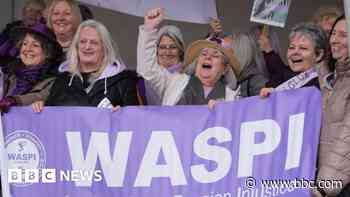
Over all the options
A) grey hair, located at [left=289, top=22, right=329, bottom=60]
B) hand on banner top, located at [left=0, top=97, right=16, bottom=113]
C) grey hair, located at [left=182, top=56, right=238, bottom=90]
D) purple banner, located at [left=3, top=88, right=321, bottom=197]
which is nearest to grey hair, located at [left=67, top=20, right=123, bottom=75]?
purple banner, located at [left=3, top=88, right=321, bottom=197]

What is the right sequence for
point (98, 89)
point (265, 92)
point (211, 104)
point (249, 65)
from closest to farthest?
point (265, 92) < point (211, 104) < point (98, 89) < point (249, 65)

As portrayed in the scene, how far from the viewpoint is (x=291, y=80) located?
4762 millimetres

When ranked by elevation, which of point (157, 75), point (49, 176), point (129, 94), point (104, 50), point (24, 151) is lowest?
point (49, 176)

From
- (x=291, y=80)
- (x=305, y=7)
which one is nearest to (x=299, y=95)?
(x=291, y=80)

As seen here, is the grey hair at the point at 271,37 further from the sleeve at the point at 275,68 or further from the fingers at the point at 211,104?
the fingers at the point at 211,104

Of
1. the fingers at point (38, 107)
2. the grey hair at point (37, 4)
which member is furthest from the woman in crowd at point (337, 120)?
the grey hair at point (37, 4)

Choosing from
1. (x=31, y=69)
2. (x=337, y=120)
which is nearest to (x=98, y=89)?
(x=31, y=69)

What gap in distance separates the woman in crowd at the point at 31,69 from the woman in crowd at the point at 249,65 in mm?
1158

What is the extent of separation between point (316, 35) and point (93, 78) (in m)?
1.36

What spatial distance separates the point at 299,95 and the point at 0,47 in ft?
7.42

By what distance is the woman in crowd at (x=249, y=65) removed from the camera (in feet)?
16.7

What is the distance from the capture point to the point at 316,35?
15.4 feet

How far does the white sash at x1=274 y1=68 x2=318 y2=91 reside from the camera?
15.4 ft

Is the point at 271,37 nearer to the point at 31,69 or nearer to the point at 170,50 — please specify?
the point at 170,50
